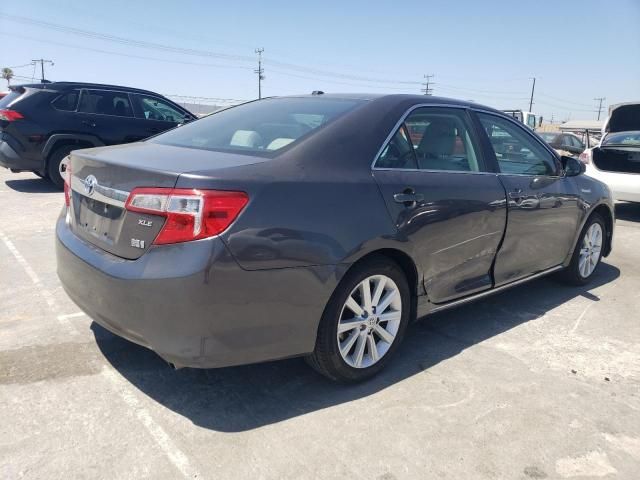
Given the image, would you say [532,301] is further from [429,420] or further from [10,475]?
[10,475]

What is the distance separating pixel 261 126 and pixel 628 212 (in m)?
8.43

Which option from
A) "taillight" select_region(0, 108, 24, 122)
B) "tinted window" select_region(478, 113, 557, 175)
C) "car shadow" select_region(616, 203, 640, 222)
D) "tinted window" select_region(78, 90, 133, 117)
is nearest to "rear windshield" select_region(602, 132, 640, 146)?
"car shadow" select_region(616, 203, 640, 222)

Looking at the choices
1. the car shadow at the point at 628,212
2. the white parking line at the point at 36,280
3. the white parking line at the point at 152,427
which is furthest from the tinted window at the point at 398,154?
the car shadow at the point at 628,212

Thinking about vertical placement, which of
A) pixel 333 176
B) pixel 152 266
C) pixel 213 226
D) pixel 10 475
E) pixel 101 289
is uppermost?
pixel 333 176

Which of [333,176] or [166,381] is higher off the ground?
[333,176]

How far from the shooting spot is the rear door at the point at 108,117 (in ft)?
29.1

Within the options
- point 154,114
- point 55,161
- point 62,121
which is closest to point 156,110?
point 154,114

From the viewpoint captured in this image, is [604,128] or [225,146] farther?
→ [604,128]

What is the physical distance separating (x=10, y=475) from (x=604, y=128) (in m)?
10.5

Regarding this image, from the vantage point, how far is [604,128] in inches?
390

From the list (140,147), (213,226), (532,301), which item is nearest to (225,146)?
(140,147)

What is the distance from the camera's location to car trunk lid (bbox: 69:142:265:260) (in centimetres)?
242

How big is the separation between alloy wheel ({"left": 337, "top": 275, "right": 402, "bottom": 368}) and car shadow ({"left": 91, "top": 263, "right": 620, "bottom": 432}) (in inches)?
7.1

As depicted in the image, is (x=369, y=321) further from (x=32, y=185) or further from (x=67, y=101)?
(x=32, y=185)
